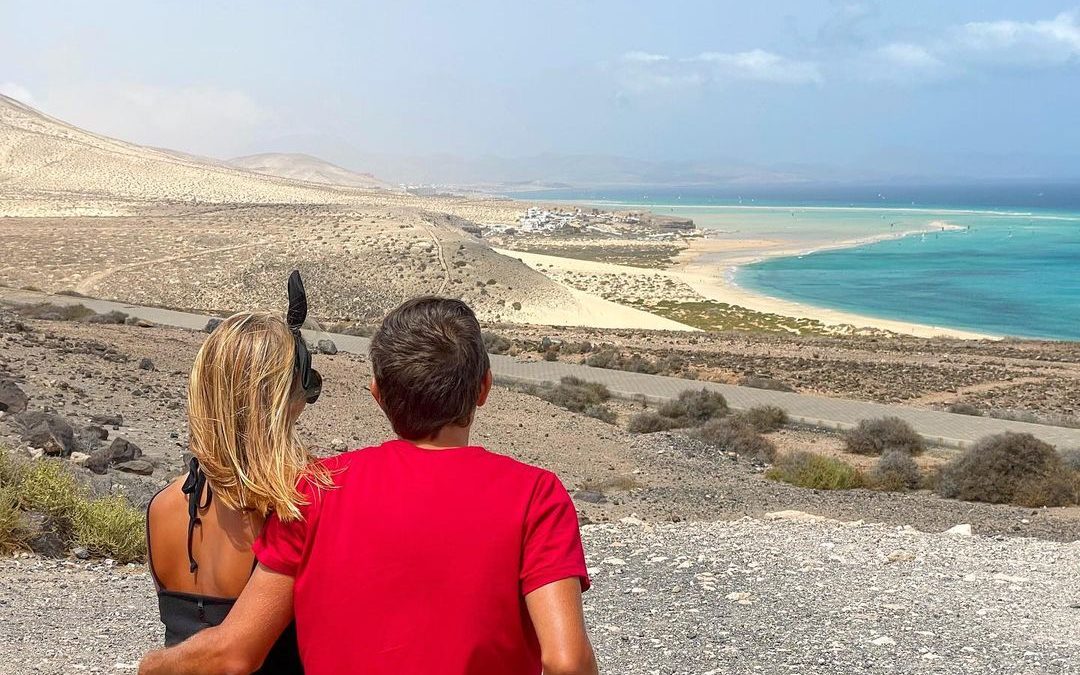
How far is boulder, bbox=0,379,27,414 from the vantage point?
12.2 meters

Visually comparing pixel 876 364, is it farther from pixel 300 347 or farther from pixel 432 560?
pixel 432 560

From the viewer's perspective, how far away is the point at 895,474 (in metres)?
15.3

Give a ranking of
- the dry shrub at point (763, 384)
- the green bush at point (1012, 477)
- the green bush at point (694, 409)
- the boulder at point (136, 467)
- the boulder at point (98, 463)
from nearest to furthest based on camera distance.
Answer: the boulder at point (98, 463) → the boulder at point (136, 467) → the green bush at point (1012, 477) → the green bush at point (694, 409) → the dry shrub at point (763, 384)

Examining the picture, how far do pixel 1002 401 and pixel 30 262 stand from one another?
39.8 m

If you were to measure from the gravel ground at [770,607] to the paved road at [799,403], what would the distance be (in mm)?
11094

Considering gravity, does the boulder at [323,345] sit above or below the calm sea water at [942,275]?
above

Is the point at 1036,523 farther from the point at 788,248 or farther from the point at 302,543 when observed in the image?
the point at 788,248

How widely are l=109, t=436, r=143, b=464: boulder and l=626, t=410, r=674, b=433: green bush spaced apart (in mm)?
10034

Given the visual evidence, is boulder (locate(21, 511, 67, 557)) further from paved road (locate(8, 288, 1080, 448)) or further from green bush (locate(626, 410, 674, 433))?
green bush (locate(626, 410, 674, 433))

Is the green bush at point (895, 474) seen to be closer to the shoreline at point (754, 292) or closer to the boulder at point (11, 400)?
the boulder at point (11, 400)

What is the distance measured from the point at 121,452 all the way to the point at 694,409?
38.8 ft

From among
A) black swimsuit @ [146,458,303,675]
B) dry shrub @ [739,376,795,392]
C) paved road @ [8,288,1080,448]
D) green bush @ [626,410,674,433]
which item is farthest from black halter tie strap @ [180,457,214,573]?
dry shrub @ [739,376,795,392]

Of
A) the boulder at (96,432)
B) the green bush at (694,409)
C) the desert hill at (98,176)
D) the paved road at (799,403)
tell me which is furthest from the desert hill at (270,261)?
the boulder at (96,432)

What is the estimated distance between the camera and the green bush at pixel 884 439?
18141 mm
